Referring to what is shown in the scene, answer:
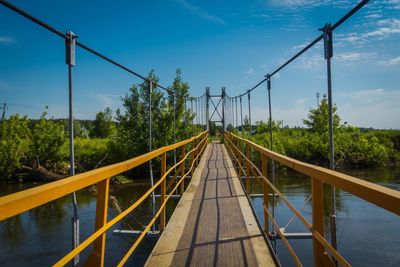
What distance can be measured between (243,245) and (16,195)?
2.55m

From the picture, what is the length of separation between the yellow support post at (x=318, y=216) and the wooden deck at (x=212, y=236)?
104cm

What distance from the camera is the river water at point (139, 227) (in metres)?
9.83

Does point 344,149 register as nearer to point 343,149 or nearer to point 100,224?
point 343,149

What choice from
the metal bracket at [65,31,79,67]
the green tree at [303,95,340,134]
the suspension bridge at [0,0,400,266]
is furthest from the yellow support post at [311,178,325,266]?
the green tree at [303,95,340,134]

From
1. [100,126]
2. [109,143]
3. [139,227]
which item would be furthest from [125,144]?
[100,126]

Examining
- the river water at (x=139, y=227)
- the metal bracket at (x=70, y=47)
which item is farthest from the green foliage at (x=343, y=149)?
the metal bracket at (x=70, y=47)

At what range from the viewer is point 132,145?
24484 millimetres

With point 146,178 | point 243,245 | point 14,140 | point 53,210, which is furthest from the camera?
point 14,140

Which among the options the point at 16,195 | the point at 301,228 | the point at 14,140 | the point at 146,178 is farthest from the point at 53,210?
the point at 16,195

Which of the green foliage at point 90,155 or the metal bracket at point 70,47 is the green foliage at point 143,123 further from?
the metal bracket at point 70,47

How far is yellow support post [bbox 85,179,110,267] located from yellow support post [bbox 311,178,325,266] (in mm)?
1042

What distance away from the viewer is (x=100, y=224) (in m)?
1.71

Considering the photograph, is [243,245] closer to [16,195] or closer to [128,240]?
[16,195]

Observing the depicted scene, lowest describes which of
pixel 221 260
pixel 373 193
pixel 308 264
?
pixel 308 264
